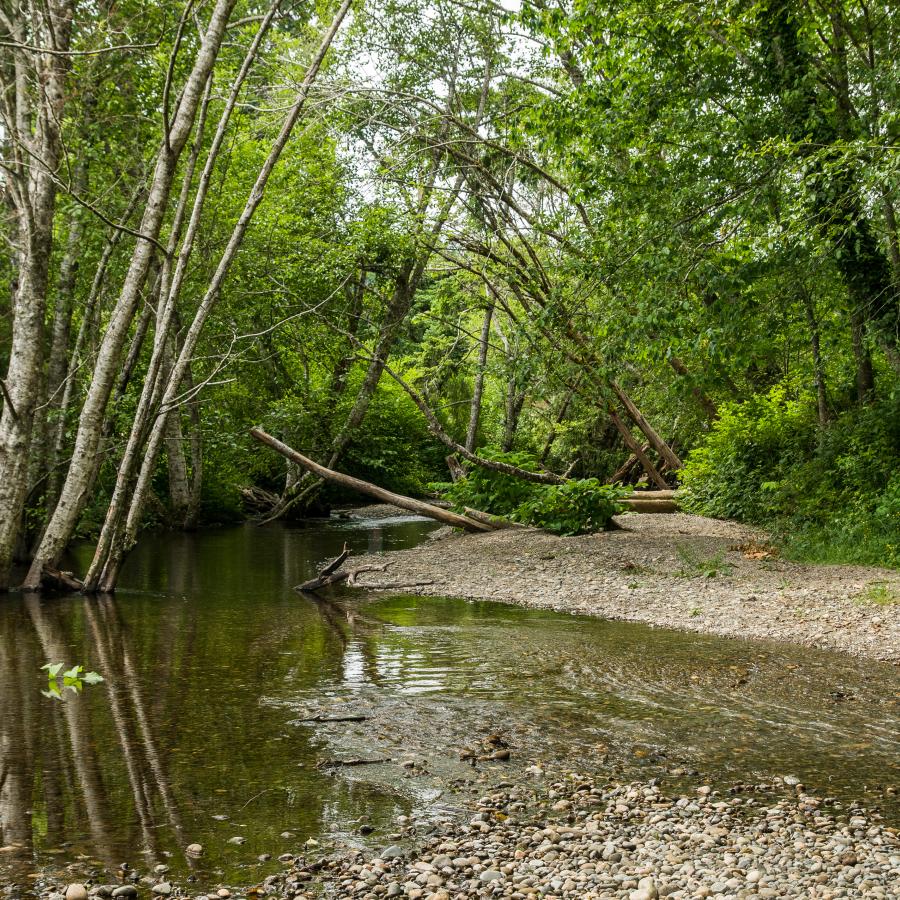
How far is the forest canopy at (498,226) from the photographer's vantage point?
38.2 feet

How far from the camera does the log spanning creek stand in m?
4.39

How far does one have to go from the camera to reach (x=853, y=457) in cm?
1419

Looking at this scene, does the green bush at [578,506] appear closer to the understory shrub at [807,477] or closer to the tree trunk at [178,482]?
the understory shrub at [807,477]

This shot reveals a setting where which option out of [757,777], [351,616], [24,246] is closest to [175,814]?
[757,777]

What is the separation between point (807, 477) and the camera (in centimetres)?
1534

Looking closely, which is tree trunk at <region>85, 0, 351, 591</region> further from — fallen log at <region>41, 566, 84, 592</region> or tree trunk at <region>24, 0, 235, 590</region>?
tree trunk at <region>24, 0, 235, 590</region>

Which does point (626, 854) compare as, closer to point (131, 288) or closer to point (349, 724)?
point (349, 724)

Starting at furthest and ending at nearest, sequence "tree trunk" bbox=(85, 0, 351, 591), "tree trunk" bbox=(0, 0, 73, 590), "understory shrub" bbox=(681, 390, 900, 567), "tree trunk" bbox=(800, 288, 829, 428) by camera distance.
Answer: "tree trunk" bbox=(800, 288, 829, 428)
"understory shrub" bbox=(681, 390, 900, 567)
"tree trunk" bbox=(85, 0, 351, 591)
"tree trunk" bbox=(0, 0, 73, 590)

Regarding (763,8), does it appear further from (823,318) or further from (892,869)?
(892,869)

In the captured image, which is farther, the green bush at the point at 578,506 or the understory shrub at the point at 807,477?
the green bush at the point at 578,506

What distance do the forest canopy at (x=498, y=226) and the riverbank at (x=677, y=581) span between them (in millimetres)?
1118

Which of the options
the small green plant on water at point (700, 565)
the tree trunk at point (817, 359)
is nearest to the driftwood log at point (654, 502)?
the tree trunk at point (817, 359)

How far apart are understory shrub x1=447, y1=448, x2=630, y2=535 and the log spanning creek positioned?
6.08m

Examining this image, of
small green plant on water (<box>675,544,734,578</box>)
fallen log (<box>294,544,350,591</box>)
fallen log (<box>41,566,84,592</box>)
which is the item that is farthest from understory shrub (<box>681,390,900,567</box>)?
fallen log (<box>41,566,84,592</box>)
